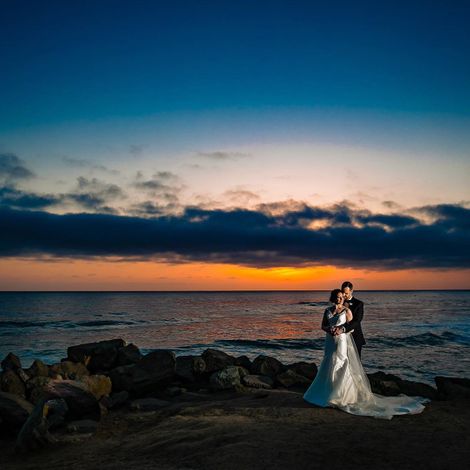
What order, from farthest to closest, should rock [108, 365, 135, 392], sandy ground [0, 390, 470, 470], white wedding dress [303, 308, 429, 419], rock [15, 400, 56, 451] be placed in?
rock [108, 365, 135, 392]
white wedding dress [303, 308, 429, 419]
rock [15, 400, 56, 451]
sandy ground [0, 390, 470, 470]

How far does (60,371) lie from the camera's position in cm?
1602

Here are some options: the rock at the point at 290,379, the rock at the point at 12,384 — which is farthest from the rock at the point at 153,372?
the rock at the point at 290,379

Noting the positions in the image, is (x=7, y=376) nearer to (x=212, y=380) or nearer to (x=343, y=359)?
(x=212, y=380)

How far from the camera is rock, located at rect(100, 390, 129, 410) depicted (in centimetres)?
1372

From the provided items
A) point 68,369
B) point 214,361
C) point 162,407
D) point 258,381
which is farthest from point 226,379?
point 68,369

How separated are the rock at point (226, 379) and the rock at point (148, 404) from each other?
1921 mm

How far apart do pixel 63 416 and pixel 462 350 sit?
28.3 metres

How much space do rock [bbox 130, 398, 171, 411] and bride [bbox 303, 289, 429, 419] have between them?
5020 millimetres

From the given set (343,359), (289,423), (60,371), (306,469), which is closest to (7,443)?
(60,371)

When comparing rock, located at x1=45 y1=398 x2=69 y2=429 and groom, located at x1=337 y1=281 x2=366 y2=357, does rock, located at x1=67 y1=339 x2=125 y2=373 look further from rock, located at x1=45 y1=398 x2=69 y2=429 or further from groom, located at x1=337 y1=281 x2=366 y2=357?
groom, located at x1=337 y1=281 x2=366 y2=357

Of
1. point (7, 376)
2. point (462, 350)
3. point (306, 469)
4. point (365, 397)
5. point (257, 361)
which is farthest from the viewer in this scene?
point (462, 350)

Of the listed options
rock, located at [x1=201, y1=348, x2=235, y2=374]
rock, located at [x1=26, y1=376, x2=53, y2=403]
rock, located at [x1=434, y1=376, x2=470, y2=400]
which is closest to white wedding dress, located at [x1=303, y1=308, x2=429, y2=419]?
rock, located at [x1=434, y1=376, x2=470, y2=400]

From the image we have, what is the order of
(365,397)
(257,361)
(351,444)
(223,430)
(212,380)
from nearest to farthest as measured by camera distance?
(351,444) < (223,430) < (365,397) < (212,380) < (257,361)

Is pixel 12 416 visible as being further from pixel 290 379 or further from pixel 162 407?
pixel 290 379
